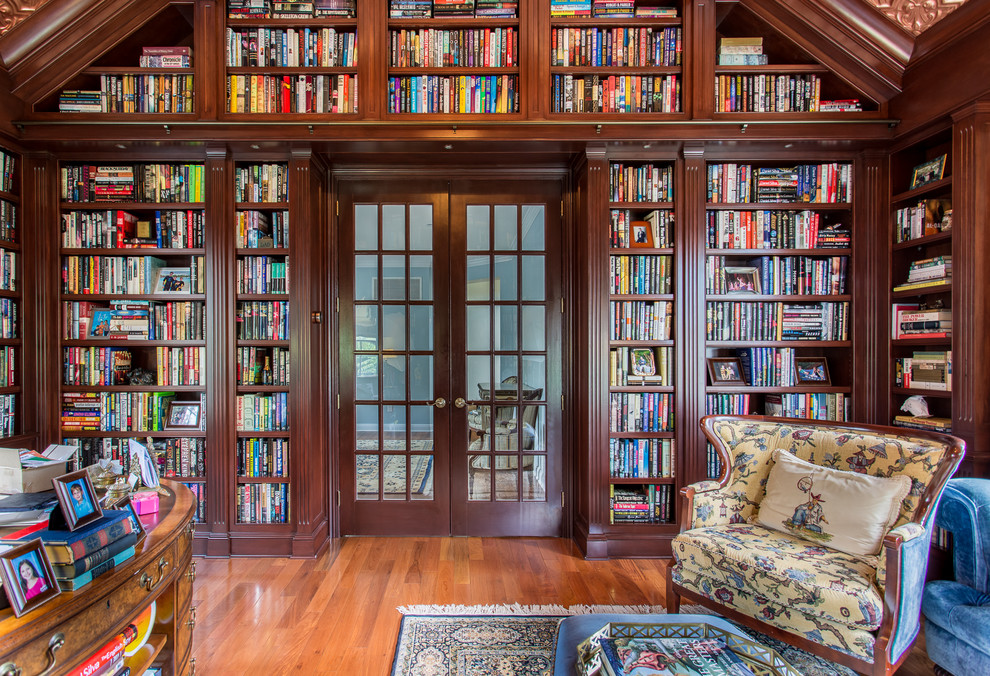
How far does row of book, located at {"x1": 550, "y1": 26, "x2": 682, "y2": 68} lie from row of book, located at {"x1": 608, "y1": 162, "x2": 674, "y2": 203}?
24.4 inches

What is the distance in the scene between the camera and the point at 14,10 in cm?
264

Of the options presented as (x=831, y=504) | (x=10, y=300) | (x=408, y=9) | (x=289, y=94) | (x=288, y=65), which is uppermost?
(x=408, y=9)

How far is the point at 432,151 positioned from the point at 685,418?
233 cm

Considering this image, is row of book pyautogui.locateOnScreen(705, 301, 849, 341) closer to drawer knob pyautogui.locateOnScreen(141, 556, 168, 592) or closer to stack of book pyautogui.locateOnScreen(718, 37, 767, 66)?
stack of book pyautogui.locateOnScreen(718, 37, 767, 66)

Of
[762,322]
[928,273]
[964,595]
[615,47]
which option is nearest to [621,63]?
[615,47]

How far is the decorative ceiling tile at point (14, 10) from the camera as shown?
263cm

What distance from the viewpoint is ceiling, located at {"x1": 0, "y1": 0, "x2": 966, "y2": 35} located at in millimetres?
2496

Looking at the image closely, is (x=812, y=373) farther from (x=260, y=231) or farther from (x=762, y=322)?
(x=260, y=231)

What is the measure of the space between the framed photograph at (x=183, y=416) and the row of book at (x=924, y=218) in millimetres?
4461

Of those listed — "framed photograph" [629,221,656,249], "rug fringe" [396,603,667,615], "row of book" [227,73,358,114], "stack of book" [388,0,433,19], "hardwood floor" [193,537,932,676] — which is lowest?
"hardwood floor" [193,537,932,676]

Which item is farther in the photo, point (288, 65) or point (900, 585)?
point (288, 65)

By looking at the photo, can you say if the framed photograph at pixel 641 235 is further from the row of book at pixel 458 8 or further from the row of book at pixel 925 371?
the row of book at pixel 925 371

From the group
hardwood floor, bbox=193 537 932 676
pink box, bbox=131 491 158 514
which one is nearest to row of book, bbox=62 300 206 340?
hardwood floor, bbox=193 537 932 676

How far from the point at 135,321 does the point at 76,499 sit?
2.38m
